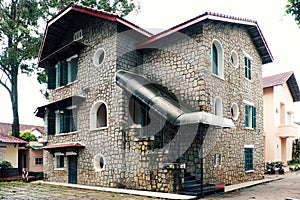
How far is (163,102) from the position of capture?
1176cm

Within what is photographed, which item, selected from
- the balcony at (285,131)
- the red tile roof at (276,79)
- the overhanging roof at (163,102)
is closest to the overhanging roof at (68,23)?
the overhanging roof at (163,102)

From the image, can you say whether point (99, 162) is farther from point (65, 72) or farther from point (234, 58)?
point (234, 58)

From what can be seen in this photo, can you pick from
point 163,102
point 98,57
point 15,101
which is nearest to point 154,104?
point 163,102

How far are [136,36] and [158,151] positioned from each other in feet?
18.5

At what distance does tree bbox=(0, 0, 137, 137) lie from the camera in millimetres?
23609

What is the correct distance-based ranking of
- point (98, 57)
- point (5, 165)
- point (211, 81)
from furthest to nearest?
point (5, 165), point (98, 57), point (211, 81)

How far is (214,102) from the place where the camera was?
13453mm

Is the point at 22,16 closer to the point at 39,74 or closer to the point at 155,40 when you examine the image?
the point at 39,74

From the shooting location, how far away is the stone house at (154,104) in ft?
40.5

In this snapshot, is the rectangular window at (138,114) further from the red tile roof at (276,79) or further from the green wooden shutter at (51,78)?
the red tile roof at (276,79)

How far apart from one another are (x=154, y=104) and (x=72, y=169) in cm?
653

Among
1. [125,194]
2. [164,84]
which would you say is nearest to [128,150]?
[125,194]

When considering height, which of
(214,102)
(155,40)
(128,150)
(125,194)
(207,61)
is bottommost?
(125,194)

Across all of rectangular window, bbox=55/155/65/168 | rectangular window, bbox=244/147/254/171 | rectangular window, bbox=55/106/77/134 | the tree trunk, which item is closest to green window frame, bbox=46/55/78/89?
rectangular window, bbox=55/106/77/134
